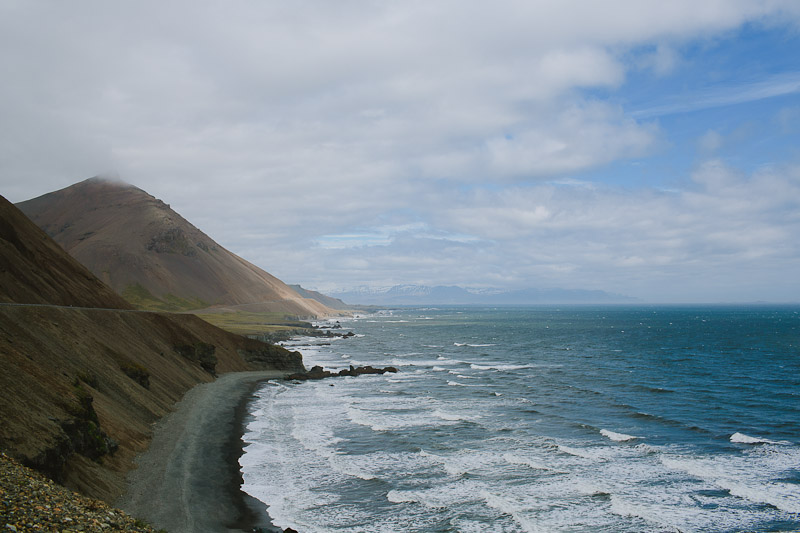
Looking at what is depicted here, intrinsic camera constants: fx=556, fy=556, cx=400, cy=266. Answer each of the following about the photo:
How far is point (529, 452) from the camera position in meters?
33.3

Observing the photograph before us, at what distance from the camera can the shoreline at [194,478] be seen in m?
22.0

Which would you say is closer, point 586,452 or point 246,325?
point 586,452

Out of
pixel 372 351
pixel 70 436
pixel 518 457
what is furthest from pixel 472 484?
pixel 372 351

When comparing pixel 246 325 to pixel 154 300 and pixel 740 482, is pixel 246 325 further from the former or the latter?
pixel 740 482

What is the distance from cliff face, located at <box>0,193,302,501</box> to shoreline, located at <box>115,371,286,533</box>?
100 cm

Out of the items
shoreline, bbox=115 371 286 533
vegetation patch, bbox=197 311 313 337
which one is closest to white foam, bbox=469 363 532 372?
shoreline, bbox=115 371 286 533

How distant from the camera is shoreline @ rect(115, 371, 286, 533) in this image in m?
22.0

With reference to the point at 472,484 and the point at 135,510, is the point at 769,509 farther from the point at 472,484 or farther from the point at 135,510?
the point at 135,510

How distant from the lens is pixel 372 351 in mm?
103312

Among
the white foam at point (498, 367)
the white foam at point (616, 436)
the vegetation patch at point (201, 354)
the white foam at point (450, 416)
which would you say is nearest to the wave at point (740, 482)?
the white foam at point (616, 436)

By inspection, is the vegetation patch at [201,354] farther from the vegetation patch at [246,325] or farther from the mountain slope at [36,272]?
the vegetation patch at [246,325]

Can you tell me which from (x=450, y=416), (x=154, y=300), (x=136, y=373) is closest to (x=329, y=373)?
(x=450, y=416)

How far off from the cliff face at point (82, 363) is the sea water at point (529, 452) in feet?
23.2

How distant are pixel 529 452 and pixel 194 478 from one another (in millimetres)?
18851
